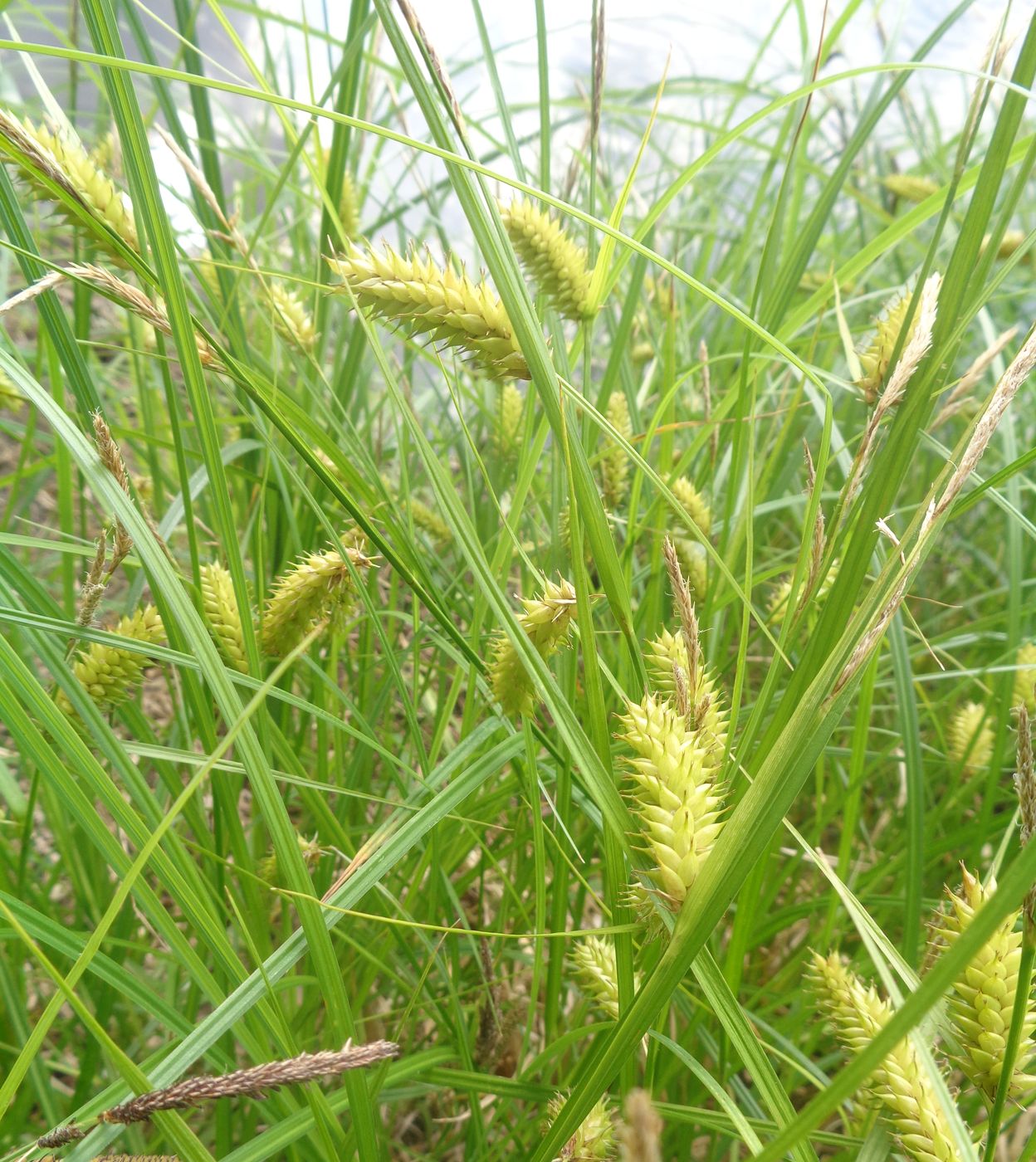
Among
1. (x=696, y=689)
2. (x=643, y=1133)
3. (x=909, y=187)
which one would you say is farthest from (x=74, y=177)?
(x=909, y=187)

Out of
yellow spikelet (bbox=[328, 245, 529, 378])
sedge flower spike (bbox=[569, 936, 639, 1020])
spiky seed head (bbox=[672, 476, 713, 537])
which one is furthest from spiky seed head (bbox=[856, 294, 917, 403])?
sedge flower spike (bbox=[569, 936, 639, 1020])

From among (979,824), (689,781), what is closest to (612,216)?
(689,781)

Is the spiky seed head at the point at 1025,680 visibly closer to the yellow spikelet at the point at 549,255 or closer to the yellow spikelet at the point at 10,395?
the yellow spikelet at the point at 549,255

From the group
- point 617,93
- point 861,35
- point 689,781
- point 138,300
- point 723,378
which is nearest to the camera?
point 689,781

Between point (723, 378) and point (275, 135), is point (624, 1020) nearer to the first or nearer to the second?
point (723, 378)

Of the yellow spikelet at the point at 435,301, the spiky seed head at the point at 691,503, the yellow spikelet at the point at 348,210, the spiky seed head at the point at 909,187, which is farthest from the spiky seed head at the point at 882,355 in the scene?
the spiky seed head at the point at 909,187

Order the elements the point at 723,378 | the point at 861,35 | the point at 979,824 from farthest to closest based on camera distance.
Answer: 1. the point at 861,35
2. the point at 723,378
3. the point at 979,824
